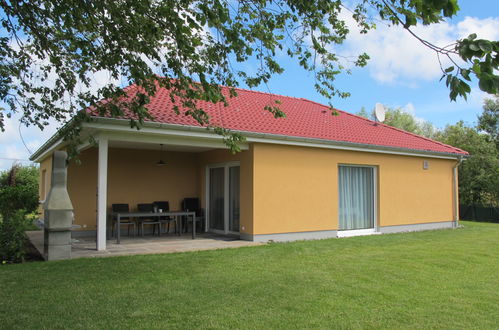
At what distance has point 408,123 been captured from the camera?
135 feet

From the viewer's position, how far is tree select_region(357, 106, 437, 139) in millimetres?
41000

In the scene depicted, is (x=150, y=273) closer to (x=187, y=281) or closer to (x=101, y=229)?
(x=187, y=281)

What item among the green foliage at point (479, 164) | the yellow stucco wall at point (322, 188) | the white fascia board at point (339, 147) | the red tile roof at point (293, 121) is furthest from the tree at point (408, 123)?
the yellow stucco wall at point (322, 188)

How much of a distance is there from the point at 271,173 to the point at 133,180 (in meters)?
4.56

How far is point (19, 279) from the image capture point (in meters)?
6.21

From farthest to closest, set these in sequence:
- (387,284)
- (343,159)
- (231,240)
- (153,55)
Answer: (343,159) < (231,240) < (387,284) < (153,55)

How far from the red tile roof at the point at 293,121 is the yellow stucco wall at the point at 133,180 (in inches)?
91.1

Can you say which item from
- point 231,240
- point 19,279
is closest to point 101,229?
point 19,279

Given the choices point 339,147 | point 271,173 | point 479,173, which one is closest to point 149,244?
point 271,173

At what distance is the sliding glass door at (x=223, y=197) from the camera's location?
1179 cm

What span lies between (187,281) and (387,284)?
9.90 feet

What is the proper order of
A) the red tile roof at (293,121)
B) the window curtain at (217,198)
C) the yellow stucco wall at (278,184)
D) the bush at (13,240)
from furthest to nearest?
the window curtain at (217,198) → the yellow stucco wall at (278,184) → the red tile roof at (293,121) → the bush at (13,240)

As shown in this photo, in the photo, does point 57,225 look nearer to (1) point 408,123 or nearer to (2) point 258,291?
(2) point 258,291

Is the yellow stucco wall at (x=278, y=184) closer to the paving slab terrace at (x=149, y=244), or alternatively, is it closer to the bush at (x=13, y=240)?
the paving slab terrace at (x=149, y=244)
